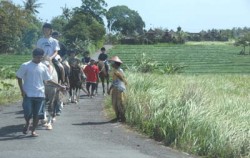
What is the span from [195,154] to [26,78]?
3.63m

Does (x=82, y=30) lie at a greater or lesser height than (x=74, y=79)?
greater

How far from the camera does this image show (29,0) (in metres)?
91.6

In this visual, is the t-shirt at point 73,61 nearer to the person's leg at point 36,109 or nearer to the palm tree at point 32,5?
the person's leg at point 36,109

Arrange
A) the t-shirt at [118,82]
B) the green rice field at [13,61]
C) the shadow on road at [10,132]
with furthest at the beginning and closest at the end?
the green rice field at [13,61] → the t-shirt at [118,82] → the shadow on road at [10,132]

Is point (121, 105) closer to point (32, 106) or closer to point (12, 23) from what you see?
point (32, 106)

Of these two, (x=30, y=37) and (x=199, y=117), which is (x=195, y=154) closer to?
(x=199, y=117)

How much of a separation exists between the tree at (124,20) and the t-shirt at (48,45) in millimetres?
112912

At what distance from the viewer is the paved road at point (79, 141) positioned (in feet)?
28.6

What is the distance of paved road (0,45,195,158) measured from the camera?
8725 millimetres

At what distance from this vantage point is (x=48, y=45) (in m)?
12.3

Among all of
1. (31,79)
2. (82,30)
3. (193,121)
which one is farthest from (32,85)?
(82,30)

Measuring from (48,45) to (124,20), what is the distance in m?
116

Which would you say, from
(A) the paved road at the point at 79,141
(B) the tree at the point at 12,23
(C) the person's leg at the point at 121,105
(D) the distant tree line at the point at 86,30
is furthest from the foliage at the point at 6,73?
(B) the tree at the point at 12,23

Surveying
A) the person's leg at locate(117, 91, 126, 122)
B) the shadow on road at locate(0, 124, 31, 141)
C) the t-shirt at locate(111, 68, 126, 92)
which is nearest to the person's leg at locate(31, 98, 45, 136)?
the shadow on road at locate(0, 124, 31, 141)
